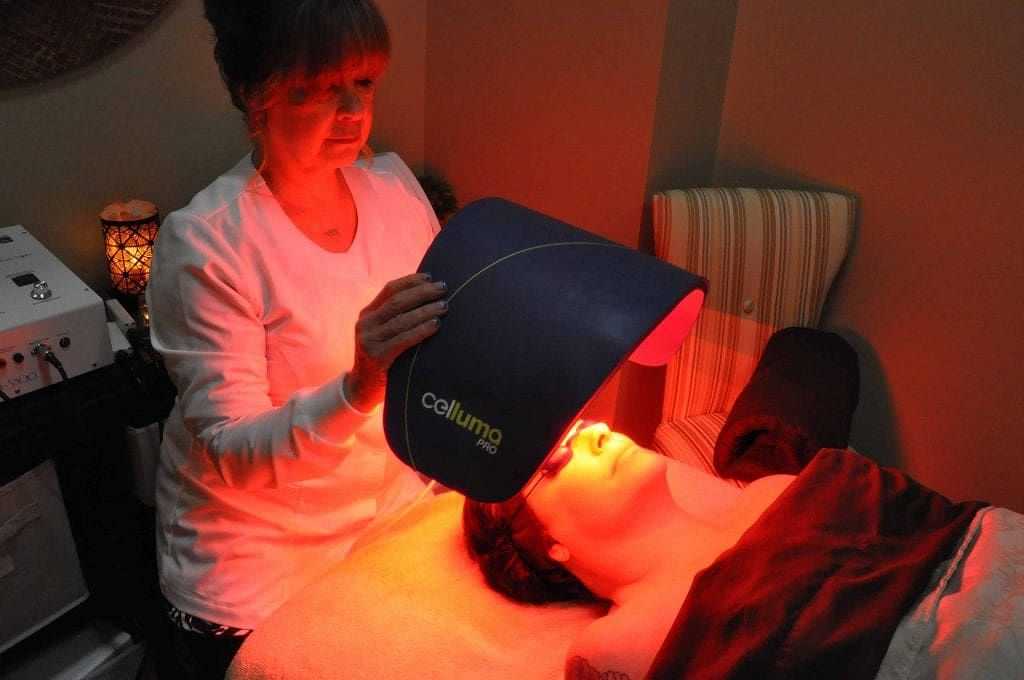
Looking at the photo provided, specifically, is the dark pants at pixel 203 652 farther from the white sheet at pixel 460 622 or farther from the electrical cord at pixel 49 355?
the electrical cord at pixel 49 355

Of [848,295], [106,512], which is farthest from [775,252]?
[106,512]

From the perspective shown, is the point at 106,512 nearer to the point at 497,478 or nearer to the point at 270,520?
the point at 270,520

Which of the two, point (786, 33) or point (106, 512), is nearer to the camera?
point (106, 512)

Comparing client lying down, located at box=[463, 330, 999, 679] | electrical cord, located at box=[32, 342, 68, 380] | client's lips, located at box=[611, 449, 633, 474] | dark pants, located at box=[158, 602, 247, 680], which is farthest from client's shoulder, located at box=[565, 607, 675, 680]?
electrical cord, located at box=[32, 342, 68, 380]

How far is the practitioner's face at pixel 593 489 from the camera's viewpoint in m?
1.15

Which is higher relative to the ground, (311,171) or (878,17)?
(878,17)

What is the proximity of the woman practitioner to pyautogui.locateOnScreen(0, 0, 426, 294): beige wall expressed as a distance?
0.79 m

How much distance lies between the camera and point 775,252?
6.04 feet

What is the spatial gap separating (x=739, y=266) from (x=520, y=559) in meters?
0.96

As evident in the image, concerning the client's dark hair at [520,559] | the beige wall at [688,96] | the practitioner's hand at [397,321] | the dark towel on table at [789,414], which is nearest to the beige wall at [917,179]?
the beige wall at [688,96]

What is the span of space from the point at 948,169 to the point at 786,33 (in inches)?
18.9

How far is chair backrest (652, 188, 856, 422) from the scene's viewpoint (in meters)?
1.81

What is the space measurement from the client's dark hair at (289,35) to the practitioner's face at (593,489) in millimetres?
623

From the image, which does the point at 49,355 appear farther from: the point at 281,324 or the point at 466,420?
the point at 466,420
